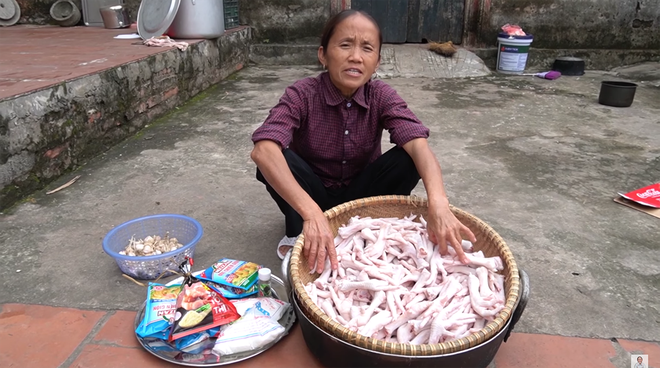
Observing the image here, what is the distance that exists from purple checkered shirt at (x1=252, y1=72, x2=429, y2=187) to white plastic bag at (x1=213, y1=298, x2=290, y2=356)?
2.14ft

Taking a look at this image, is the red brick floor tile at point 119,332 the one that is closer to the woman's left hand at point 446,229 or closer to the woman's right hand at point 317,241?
the woman's right hand at point 317,241

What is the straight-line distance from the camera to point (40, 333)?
1.65 metres

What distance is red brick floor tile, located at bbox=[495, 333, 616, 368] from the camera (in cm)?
154

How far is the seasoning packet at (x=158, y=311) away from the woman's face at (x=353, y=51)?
1.01 m

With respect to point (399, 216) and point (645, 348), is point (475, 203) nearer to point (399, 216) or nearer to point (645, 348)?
Result: point (399, 216)

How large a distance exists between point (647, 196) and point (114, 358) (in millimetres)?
2731

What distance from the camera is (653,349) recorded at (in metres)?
1.61

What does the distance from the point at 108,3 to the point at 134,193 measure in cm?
495

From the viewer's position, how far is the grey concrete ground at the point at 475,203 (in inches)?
73.5

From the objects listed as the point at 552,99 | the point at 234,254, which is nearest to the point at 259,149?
the point at 234,254

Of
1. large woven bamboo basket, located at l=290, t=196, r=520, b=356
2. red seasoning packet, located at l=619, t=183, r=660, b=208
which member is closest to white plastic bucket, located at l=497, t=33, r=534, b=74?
red seasoning packet, located at l=619, t=183, r=660, b=208

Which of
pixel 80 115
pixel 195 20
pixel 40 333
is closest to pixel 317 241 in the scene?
pixel 40 333

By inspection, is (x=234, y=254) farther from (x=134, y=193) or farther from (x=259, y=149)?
(x=134, y=193)

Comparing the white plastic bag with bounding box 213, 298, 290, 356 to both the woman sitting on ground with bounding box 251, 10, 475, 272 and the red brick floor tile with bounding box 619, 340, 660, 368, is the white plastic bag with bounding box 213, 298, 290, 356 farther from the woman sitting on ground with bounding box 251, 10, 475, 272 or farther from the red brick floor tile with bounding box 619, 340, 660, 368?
the red brick floor tile with bounding box 619, 340, 660, 368
